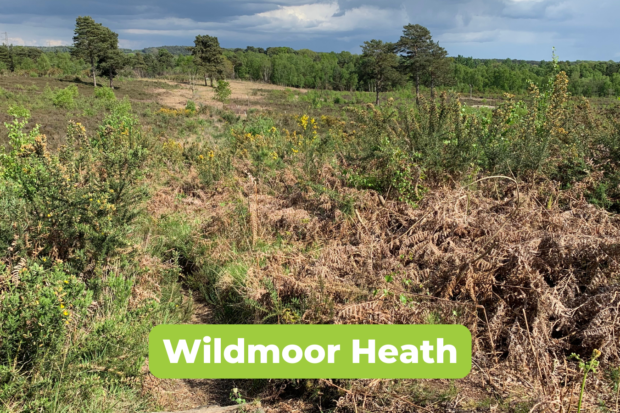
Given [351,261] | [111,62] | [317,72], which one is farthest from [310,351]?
[317,72]

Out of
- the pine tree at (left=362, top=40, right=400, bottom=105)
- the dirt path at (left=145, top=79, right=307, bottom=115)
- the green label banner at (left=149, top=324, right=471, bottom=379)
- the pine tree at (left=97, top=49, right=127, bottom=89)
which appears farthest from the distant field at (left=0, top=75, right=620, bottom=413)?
the pine tree at (left=97, top=49, right=127, bottom=89)

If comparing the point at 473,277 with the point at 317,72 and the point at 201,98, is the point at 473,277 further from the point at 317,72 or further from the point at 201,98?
the point at 317,72

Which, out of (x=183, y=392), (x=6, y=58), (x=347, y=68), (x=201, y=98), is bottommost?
(x=183, y=392)

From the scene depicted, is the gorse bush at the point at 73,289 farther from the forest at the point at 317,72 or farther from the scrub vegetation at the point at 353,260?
the forest at the point at 317,72

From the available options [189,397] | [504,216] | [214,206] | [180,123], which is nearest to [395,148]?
[504,216]

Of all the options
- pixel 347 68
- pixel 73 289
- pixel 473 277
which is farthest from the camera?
pixel 347 68

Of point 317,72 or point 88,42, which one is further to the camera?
point 317,72

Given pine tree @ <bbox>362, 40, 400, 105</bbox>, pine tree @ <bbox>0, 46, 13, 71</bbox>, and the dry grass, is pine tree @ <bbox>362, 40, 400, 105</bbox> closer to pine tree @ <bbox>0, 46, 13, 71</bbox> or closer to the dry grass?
the dry grass

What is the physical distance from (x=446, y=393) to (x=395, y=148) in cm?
376

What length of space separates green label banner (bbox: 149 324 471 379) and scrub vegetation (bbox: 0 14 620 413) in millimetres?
127

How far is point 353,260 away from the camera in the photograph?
4.33 m

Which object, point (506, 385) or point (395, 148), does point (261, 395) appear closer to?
point (506, 385)

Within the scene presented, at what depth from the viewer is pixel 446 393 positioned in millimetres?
2711

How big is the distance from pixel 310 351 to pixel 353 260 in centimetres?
137
